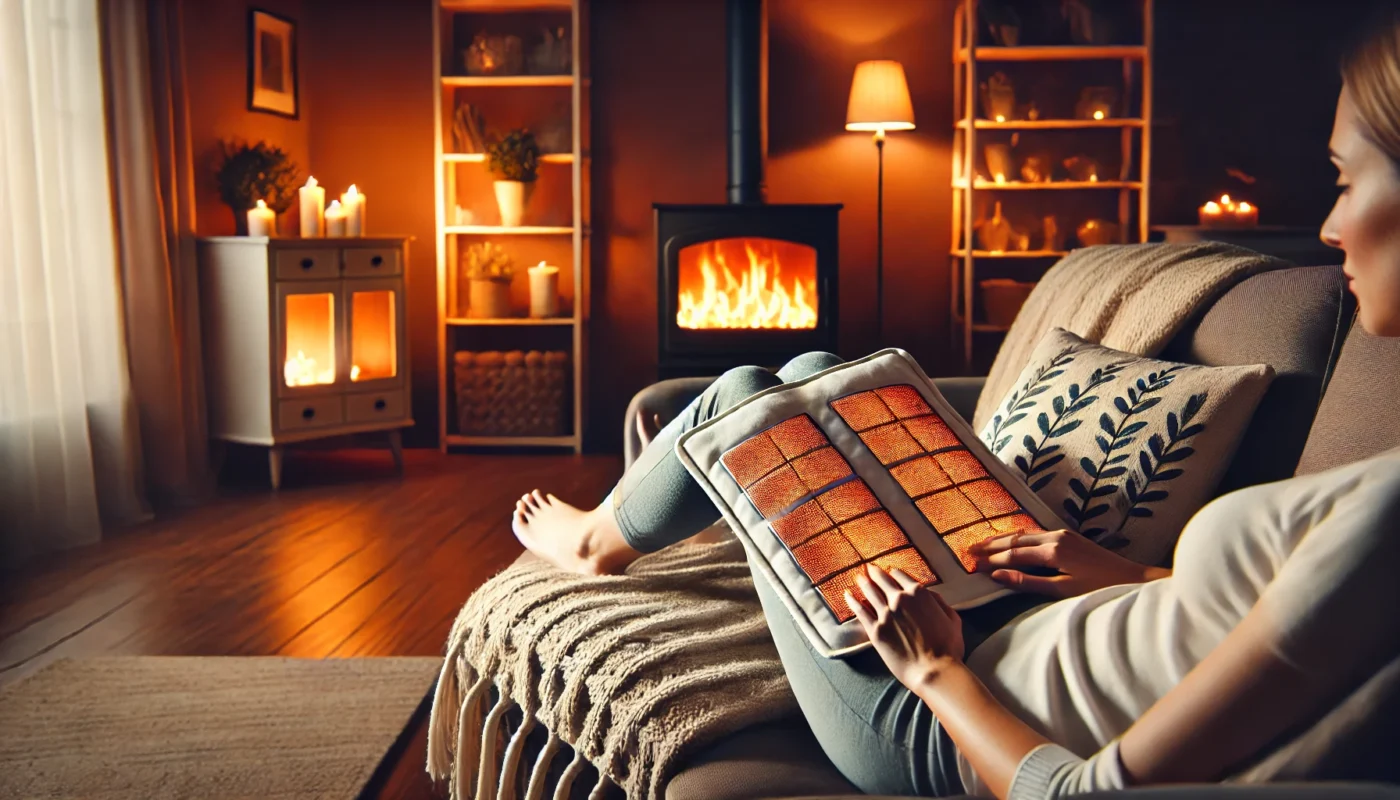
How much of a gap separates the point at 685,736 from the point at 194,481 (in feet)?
10.4

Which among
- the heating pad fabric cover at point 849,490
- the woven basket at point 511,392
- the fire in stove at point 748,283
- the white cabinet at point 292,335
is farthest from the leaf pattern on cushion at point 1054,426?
the woven basket at point 511,392

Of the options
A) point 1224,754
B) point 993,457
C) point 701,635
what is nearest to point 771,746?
point 701,635

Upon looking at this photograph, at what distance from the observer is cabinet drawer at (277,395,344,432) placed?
405cm

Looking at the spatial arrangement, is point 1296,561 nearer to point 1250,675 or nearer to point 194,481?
point 1250,675

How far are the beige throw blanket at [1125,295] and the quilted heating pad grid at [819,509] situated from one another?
0.70 metres

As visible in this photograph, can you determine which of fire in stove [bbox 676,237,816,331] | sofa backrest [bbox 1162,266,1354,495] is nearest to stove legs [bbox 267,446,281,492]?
fire in stove [bbox 676,237,816,331]

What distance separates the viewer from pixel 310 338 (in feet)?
13.7

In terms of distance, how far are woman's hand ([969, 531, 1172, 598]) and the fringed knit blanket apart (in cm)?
26

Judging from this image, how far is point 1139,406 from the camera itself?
1.44m

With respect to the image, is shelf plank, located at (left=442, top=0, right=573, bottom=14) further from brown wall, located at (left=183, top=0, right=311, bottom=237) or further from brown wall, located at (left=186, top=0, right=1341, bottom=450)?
brown wall, located at (left=183, top=0, right=311, bottom=237)

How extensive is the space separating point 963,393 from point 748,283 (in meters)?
2.34

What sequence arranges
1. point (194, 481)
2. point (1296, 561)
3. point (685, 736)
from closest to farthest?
point (1296, 561) < point (685, 736) < point (194, 481)

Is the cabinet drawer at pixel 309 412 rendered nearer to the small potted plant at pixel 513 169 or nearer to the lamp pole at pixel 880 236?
the small potted plant at pixel 513 169

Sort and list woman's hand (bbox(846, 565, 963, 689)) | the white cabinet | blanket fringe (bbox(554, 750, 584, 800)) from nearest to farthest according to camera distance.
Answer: woman's hand (bbox(846, 565, 963, 689)), blanket fringe (bbox(554, 750, 584, 800)), the white cabinet
